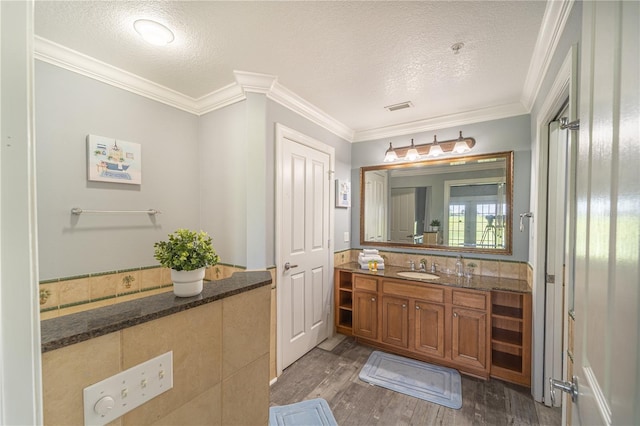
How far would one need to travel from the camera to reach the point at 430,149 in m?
2.84

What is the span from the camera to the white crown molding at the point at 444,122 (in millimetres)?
Answer: 2527

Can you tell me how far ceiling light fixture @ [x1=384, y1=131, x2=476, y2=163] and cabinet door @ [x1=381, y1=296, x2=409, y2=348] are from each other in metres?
1.56

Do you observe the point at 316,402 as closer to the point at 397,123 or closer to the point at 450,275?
the point at 450,275

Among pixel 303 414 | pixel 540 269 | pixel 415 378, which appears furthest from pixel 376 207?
pixel 303 414

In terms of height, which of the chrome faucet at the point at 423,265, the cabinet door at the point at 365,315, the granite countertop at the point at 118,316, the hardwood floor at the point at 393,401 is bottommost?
the hardwood floor at the point at 393,401

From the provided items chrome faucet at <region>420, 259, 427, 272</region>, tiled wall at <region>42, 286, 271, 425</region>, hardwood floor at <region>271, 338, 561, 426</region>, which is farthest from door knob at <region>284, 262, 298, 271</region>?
chrome faucet at <region>420, 259, 427, 272</region>

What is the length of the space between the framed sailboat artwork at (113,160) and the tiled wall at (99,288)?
716mm

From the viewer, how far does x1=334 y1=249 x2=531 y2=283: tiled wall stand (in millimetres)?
2504

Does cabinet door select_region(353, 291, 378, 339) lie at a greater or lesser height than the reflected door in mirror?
lesser

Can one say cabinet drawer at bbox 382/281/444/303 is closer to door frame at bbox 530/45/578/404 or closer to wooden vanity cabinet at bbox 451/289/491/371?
wooden vanity cabinet at bbox 451/289/491/371

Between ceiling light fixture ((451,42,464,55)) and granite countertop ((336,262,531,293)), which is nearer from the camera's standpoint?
ceiling light fixture ((451,42,464,55))

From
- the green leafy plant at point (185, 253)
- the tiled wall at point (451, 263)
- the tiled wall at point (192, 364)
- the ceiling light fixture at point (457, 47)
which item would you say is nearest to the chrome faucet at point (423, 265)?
the tiled wall at point (451, 263)

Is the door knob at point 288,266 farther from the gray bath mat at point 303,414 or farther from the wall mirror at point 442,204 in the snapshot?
the wall mirror at point 442,204

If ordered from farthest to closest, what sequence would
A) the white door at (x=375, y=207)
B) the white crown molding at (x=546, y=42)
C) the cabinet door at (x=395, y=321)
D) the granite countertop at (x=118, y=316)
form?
the white door at (x=375, y=207), the cabinet door at (x=395, y=321), the white crown molding at (x=546, y=42), the granite countertop at (x=118, y=316)
